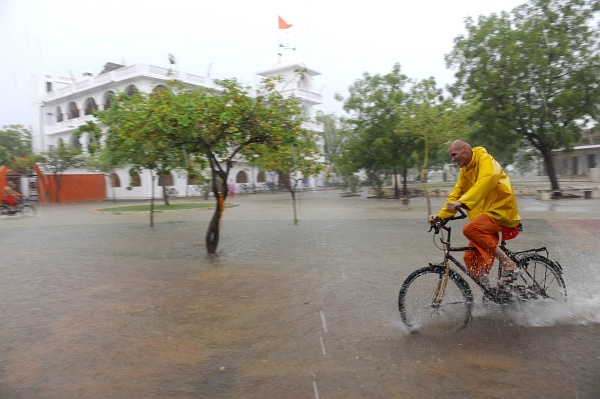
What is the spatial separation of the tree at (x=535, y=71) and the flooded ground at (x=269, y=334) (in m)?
15.6

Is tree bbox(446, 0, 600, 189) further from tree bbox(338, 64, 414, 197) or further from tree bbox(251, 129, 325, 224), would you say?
tree bbox(251, 129, 325, 224)

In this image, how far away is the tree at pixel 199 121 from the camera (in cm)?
745

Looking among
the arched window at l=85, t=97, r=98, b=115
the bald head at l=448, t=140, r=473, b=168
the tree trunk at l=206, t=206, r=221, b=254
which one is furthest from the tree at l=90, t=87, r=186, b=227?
the arched window at l=85, t=97, r=98, b=115

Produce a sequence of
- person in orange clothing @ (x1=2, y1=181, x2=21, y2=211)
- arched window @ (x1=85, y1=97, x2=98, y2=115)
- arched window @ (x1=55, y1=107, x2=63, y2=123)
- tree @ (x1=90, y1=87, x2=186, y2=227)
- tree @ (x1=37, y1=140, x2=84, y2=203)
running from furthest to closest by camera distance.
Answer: arched window @ (x1=55, y1=107, x2=63, y2=123), arched window @ (x1=85, y1=97, x2=98, y2=115), tree @ (x1=37, y1=140, x2=84, y2=203), person in orange clothing @ (x1=2, y1=181, x2=21, y2=211), tree @ (x1=90, y1=87, x2=186, y2=227)

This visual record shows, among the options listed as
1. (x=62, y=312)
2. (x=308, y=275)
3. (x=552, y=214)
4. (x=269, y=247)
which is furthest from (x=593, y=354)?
(x=552, y=214)

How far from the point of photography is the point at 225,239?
1122 cm

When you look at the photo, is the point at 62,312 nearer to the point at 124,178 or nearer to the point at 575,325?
the point at 575,325

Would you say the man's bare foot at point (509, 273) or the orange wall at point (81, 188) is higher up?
the orange wall at point (81, 188)

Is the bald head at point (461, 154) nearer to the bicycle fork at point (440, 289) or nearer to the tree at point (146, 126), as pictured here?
the bicycle fork at point (440, 289)

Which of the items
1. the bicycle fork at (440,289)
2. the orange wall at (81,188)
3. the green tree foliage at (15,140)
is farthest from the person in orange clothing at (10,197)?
the green tree foliage at (15,140)

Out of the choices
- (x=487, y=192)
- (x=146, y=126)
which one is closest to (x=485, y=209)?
(x=487, y=192)

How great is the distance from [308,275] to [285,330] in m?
2.44

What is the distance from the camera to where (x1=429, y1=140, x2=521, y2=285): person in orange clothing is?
162 inches

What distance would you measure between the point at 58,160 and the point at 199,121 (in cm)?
2751
